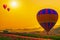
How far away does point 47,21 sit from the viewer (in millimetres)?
8266

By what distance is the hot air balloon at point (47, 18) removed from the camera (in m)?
8.30

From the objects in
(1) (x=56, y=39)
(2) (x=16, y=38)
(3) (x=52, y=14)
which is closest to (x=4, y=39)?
(2) (x=16, y=38)

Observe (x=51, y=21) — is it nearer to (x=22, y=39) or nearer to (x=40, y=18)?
(x=40, y=18)

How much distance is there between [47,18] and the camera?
8336 mm

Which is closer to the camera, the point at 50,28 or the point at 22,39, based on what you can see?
the point at 22,39

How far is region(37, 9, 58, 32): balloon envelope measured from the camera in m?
8.30

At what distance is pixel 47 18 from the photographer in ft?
27.3

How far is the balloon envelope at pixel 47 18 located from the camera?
8305mm

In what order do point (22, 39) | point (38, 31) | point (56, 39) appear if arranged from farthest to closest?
point (38, 31)
point (56, 39)
point (22, 39)

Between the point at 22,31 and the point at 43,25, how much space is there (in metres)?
1.32

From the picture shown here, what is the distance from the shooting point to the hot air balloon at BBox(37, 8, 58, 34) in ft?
27.2

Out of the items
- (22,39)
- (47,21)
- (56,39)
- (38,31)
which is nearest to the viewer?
(22,39)

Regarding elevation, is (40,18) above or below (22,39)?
above

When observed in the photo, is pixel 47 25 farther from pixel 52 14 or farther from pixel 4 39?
pixel 4 39
